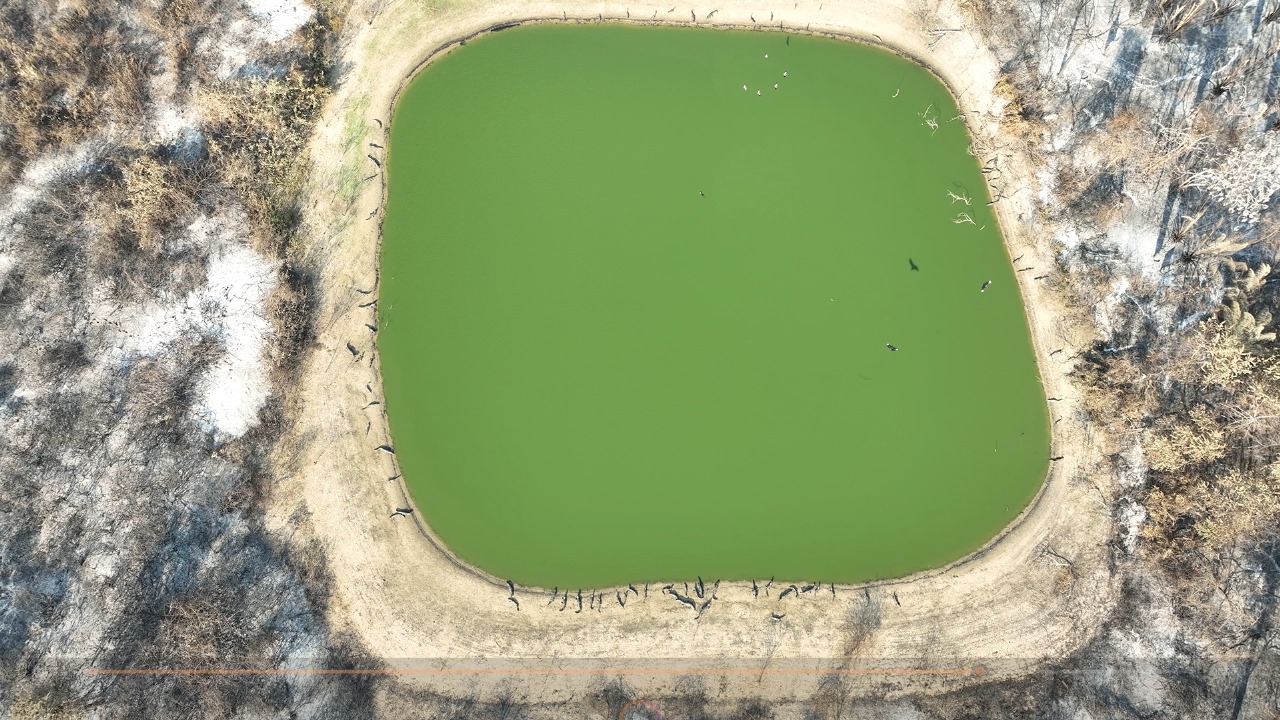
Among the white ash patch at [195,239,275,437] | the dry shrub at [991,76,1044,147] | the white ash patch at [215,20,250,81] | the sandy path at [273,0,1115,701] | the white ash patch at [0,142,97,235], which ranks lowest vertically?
the sandy path at [273,0,1115,701]

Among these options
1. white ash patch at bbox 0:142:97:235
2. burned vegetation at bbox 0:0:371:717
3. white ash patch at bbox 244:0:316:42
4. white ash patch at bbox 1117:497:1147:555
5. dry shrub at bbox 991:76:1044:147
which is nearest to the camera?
burned vegetation at bbox 0:0:371:717

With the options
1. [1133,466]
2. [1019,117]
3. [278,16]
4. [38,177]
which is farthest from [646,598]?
[38,177]

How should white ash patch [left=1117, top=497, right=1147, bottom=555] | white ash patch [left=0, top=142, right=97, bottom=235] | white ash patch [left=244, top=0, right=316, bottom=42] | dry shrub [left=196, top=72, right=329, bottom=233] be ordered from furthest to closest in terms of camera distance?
white ash patch [left=244, top=0, right=316, bottom=42], dry shrub [left=196, top=72, right=329, bottom=233], white ash patch [left=0, top=142, right=97, bottom=235], white ash patch [left=1117, top=497, right=1147, bottom=555]

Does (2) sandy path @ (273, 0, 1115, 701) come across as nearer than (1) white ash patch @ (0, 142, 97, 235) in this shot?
Yes

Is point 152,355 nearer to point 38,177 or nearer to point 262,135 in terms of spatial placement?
point 38,177

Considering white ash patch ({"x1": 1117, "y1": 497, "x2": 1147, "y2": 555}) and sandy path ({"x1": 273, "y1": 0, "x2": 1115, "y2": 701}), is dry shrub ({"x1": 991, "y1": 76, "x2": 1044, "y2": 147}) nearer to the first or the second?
sandy path ({"x1": 273, "y1": 0, "x2": 1115, "y2": 701})

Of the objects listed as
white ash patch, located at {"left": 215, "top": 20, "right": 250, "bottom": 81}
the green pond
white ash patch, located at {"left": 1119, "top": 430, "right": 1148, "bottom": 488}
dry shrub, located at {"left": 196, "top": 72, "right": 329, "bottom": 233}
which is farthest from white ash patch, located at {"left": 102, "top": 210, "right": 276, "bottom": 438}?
white ash patch, located at {"left": 1119, "top": 430, "right": 1148, "bottom": 488}

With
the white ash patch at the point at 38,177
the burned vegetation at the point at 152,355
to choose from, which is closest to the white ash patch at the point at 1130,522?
the burned vegetation at the point at 152,355

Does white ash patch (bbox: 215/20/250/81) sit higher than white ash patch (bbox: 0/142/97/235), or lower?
higher
